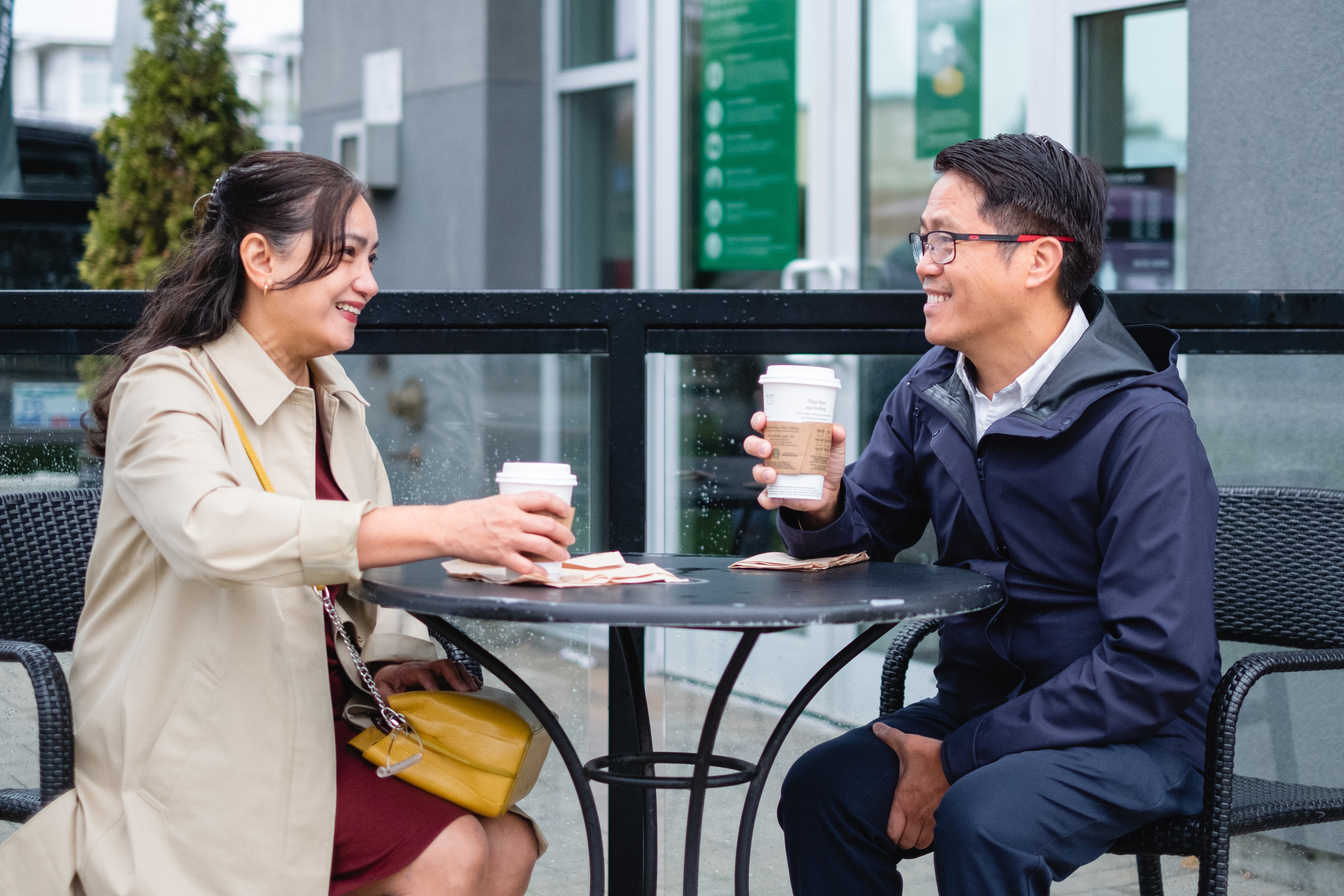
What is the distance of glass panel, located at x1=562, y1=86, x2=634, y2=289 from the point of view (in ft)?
21.6

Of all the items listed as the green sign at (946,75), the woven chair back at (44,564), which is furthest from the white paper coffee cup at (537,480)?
the green sign at (946,75)

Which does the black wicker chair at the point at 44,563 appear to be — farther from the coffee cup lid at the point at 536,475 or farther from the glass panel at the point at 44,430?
the coffee cup lid at the point at 536,475

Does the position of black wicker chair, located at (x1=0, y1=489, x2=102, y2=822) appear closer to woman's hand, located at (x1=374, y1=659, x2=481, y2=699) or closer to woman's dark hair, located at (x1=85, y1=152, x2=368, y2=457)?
woman's dark hair, located at (x1=85, y1=152, x2=368, y2=457)

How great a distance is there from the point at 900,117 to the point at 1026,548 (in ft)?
11.6

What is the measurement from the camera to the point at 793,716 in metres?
2.07

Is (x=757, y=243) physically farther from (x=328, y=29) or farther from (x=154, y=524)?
(x=154, y=524)

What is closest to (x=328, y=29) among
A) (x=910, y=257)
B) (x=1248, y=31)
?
(x=910, y=257)

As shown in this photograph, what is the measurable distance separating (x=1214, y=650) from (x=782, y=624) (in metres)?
0.79

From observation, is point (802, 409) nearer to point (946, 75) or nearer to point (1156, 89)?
point (1156, 89)

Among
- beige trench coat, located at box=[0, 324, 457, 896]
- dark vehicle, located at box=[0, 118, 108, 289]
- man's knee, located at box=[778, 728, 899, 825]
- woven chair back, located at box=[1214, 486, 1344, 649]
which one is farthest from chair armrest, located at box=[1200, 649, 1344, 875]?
dark vehicle, located at box=[0, 118, 108, 289]

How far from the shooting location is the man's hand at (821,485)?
2076 millimetres

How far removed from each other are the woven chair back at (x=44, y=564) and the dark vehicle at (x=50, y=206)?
5708 mm

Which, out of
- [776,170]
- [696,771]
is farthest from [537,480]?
[776,170]

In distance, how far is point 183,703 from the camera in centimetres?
202
